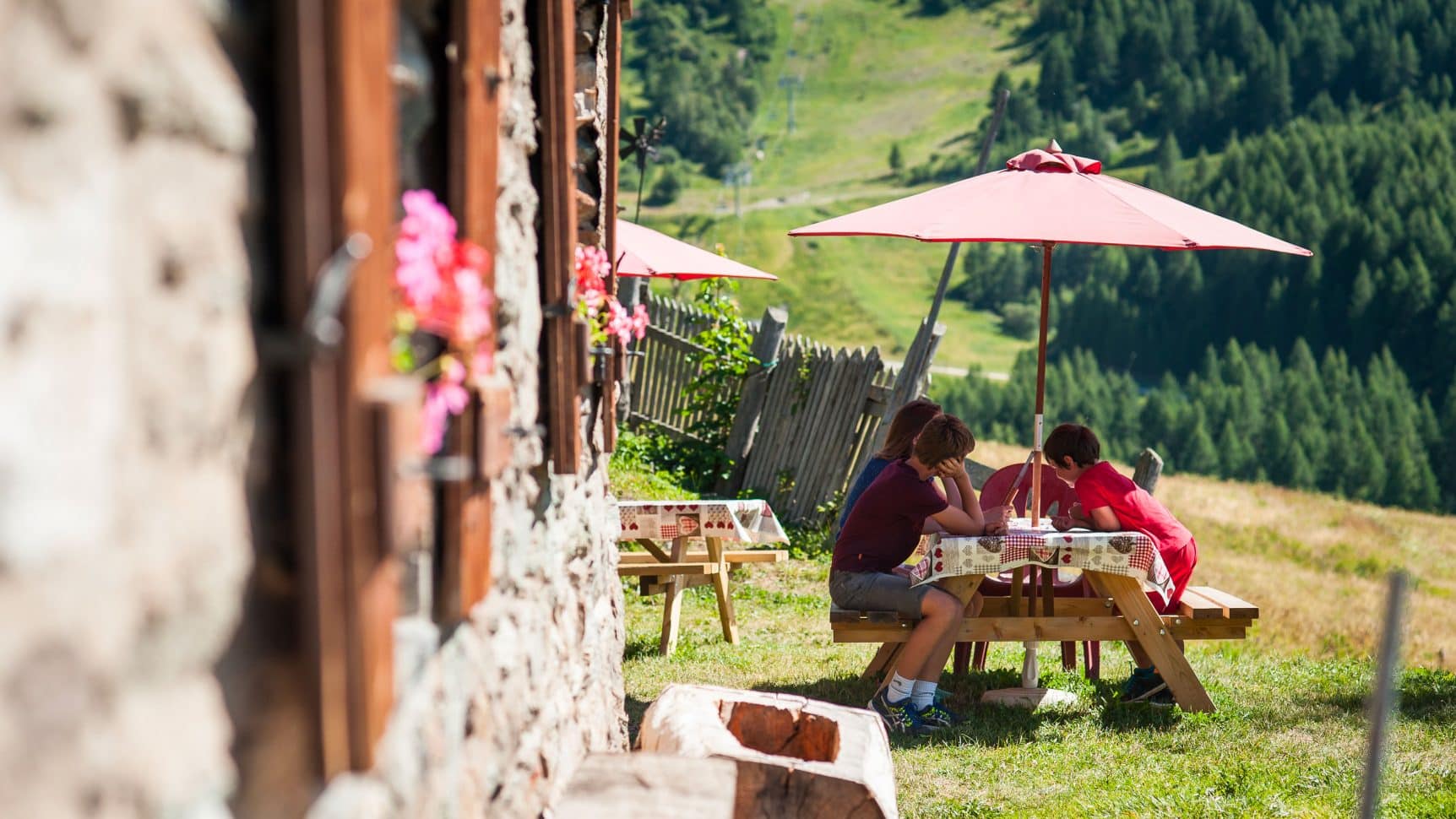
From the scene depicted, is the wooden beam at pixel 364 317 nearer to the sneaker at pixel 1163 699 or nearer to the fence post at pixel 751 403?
the sneaker at pixel 1163 699

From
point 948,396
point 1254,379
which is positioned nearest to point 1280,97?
point 1254,379

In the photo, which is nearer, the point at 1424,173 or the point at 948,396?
the point at 948,396

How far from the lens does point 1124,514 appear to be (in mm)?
5219

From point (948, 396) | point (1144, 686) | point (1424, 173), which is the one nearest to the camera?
point (1144, 686)

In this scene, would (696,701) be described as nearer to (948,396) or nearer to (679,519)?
(679,519)

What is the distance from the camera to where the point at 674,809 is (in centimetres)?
276

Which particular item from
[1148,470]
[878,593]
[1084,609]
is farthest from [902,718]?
[1148,470]

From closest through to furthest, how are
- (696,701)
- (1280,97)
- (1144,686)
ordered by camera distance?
(696,701) → (1144,686) → (1280,97)

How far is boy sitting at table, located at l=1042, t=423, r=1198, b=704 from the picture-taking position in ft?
17.0

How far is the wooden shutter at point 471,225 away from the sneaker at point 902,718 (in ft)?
10.2

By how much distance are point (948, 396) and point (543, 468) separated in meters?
45.7

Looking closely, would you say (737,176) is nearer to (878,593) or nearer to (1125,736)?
(878,593)

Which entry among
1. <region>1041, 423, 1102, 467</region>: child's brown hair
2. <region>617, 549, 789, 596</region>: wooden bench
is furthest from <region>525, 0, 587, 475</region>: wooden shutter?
<region>617, 549, 789, 596</region>: wooden bench

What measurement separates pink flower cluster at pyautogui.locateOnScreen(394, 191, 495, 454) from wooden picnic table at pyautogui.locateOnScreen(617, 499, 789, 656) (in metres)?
4.20
